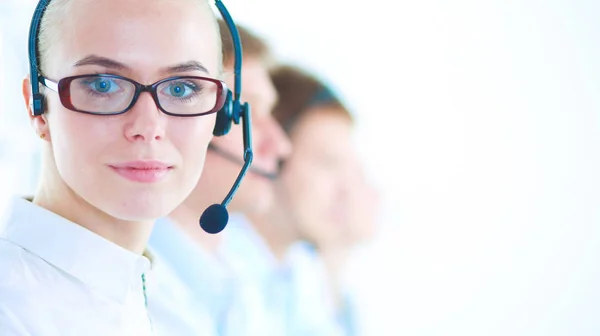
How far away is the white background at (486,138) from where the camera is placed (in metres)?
2.65

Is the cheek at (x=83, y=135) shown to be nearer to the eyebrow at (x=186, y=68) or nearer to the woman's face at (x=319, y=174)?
the eyebrow at (x=186, y=68)

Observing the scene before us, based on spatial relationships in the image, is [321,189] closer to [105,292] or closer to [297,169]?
[297,169]

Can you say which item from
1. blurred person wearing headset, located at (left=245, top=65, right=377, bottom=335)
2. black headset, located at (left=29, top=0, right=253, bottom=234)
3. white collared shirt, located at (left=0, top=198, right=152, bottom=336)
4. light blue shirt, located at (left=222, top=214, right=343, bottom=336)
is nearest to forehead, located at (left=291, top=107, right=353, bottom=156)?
blurred person wearing headset, located at (left=245, top=65, right=377, bottom=335)

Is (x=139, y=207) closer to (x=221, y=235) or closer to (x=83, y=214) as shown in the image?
(x=83, y=214)

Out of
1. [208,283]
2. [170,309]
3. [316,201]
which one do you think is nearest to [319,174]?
[316,201]

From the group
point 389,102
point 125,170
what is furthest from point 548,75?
point 125,170

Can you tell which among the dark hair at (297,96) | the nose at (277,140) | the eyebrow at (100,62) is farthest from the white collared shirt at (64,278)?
the dark hair at (297,96)

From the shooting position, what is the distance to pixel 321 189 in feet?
9.20

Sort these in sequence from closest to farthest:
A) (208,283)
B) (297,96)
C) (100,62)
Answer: (100,62) → (208,283) → (297,96)

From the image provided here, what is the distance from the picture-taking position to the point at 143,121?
3.50 feet

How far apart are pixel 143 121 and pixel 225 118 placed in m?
0.19

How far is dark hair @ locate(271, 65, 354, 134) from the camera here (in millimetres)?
2615

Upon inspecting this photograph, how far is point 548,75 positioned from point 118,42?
196cm

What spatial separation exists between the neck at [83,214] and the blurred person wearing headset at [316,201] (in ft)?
4.44
